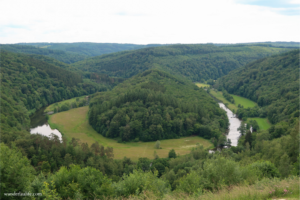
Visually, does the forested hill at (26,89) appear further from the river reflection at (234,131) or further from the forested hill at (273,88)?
the forested hill at (273,88)

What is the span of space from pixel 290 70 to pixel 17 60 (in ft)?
715

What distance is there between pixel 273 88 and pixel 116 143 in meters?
117

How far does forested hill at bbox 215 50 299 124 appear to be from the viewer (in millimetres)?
108625

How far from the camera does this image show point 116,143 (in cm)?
9606

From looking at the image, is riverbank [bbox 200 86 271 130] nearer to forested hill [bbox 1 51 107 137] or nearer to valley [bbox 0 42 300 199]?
valley [bbox 0 42 300 199]

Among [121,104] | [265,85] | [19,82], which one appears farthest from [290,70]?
[19,82]

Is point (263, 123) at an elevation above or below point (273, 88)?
below

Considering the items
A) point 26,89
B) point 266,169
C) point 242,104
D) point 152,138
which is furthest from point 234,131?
point 26,89

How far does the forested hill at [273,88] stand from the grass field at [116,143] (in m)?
44.7

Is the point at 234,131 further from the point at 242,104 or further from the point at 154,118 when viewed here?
the point at 242,104

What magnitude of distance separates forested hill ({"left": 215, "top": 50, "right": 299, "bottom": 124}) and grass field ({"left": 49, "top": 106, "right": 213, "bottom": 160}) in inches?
1760

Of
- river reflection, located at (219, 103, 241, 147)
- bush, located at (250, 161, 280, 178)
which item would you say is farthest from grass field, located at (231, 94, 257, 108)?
bush, located at (250, 161, 280, 178)

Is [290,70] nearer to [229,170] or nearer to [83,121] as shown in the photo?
[83,121]

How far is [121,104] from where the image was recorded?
385 feet
